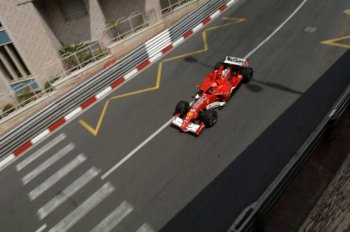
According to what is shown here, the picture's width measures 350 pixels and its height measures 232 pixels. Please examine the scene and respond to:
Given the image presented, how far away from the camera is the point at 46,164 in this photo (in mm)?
11680

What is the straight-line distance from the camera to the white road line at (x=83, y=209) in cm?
907

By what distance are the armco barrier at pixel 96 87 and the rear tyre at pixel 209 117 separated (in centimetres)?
677

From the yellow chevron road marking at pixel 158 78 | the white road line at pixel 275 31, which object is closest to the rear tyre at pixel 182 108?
the yellow chevron road marking at pixel 158 78

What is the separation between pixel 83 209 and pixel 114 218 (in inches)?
50.2

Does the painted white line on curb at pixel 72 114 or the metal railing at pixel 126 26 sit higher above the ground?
the metal railing at pixel 126 26

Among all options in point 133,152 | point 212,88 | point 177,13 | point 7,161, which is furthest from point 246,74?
point 7,161

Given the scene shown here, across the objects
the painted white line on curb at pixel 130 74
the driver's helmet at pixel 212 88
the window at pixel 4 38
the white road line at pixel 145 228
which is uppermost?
the window at pixel 4 38

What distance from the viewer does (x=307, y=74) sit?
12.5m

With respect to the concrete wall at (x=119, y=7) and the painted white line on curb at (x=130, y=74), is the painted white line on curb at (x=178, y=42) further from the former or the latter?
the concrete wall at (x=119, y=7)

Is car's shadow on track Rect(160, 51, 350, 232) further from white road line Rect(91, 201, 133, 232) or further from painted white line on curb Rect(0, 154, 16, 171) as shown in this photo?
painted white line on curb Rect(0, 154, 16, 171)

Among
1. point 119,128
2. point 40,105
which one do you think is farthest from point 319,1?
point 40,105

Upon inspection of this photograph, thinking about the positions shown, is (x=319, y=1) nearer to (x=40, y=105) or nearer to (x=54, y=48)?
(x=54, y=48)

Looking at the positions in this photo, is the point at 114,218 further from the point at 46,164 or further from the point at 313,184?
the point at 313,184

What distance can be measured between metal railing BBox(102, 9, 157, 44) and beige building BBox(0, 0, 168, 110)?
429 millimetres
